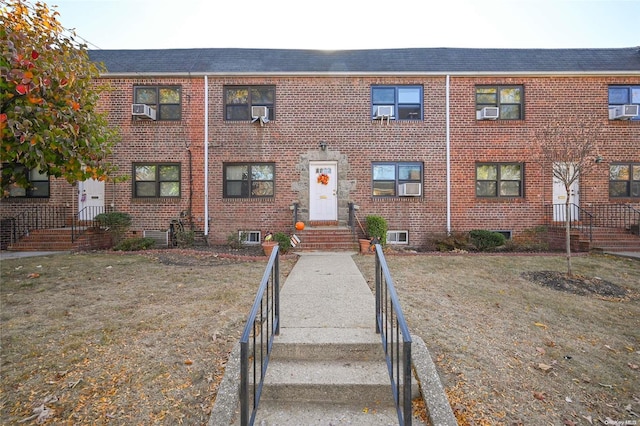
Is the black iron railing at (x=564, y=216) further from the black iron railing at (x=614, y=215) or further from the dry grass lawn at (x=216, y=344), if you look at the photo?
the dry grass lawn at (x=216, y=344)

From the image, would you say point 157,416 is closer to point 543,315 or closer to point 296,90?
point 543,315

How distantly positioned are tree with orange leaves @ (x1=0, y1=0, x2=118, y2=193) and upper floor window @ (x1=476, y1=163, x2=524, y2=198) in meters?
11.3

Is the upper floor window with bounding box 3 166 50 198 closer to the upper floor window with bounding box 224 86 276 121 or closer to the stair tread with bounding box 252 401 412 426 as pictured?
the upper floor window with bounding box 224 86 276 121

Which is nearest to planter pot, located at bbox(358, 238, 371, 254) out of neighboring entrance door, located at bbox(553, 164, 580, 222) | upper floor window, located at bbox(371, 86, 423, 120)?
upper floor window, located at bbox(371, 86, 423, 120)

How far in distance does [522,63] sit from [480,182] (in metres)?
4.84

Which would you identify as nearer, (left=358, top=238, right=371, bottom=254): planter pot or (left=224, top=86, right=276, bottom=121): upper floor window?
(left=358, top=238, right=371, bottom=254): planter pot

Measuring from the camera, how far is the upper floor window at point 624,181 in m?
11.0

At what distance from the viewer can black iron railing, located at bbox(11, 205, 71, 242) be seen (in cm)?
1073

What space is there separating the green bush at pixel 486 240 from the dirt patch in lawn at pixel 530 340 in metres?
2.75

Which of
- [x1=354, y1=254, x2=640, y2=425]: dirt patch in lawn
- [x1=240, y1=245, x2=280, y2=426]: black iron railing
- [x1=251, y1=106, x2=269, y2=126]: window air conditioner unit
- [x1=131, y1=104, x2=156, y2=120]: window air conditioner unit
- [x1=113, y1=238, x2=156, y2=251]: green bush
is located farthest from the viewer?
[x1=251, y1=106, x2=269, y2=126]: window air conditioner unit

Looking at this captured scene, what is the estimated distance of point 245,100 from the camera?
440 inches

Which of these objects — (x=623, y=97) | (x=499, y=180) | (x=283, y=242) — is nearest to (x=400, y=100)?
(x=499, y=180)

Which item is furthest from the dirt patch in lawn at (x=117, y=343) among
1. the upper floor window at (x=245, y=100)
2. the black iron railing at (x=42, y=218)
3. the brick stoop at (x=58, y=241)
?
the upper floor window at (x=245, y=100)

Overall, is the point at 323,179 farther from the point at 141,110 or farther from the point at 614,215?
the point at 614,215
